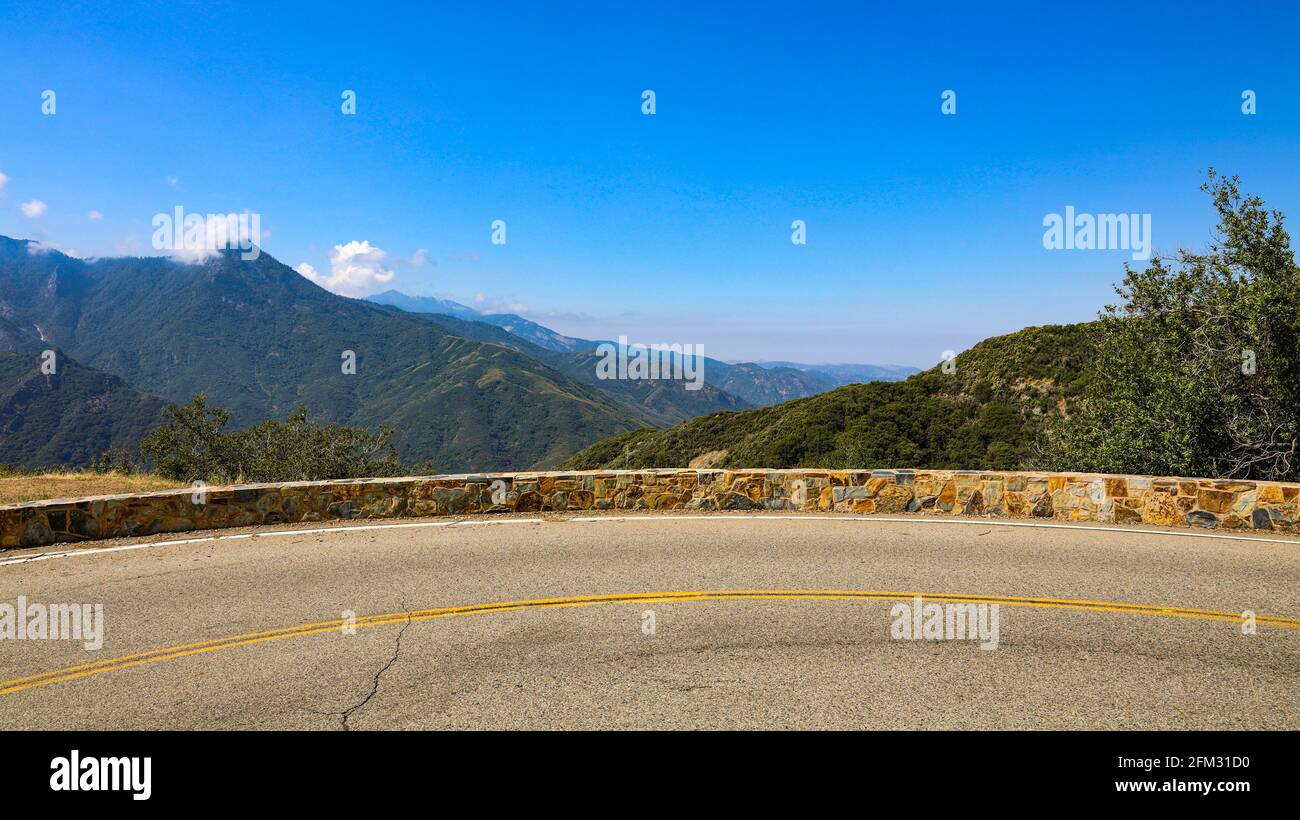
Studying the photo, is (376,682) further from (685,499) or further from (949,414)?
(949,414)

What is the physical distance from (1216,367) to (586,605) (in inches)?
558

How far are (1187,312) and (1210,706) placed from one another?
13.7 m

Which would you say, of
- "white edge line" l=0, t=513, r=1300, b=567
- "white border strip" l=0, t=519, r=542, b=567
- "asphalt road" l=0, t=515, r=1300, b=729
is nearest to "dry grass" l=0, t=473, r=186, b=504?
"white border strip" l=0, t=519, r=542, b=567

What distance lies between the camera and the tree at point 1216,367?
43.2 feet

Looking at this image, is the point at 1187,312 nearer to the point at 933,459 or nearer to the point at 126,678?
the point at 126,678

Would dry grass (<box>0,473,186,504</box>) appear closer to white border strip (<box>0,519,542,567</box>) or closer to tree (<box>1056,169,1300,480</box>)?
white border strip (<box>0,519,542,567</box>)

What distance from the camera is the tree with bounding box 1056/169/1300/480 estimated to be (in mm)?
13156

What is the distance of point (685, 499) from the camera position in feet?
38.1

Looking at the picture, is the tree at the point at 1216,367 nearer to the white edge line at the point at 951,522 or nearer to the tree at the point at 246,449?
the white edge line at the point at 951,522

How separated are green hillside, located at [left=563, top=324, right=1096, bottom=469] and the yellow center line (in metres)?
28.4

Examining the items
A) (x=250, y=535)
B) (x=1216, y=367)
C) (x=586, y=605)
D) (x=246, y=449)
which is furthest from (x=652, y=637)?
(x=246, y=449)

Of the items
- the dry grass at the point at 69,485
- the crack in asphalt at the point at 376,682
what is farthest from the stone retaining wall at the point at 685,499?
the crack in asphalt at the point at 376,682

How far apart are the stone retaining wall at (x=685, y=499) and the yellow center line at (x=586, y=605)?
4.36 meters
